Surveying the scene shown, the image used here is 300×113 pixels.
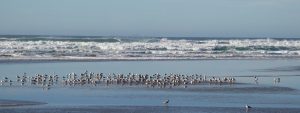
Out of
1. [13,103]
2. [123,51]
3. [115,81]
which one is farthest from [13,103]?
[123,51]

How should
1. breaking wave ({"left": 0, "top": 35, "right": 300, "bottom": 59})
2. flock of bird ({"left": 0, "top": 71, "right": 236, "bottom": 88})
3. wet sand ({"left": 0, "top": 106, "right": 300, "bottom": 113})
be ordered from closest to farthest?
1. wet sand ({"left": 0, "top": 106, "right": 300, "bottom": 113})
2. flock of bird ({"left": 0, "top": 71, "right": 236, "bottom": 88})
3. breaking wave ({"left": 0, "top": 35, "right": 300, "bottom": 59})

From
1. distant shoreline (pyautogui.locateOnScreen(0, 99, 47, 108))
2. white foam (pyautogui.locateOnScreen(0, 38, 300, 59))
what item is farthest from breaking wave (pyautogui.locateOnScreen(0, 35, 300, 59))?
distant shoreline (pyautogui.locateOnScreen(0, 99, 47, 108))

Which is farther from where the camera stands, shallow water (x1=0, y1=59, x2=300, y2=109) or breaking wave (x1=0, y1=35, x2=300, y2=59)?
breaking wave (x1=0, y1=35, x2=300, y2=59)

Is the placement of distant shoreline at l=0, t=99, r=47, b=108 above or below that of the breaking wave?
below

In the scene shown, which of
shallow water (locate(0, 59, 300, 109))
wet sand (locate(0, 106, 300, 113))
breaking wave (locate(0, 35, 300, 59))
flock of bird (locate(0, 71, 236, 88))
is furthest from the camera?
breaking wave (locate(0, 35, 300, 59))

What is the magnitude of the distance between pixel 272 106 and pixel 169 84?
10.1 metres

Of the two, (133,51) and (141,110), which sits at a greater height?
(133,51)

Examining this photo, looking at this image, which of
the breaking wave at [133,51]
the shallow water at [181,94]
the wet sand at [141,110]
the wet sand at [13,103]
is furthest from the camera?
the breaking wave at [133,51]

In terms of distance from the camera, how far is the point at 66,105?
2781cm

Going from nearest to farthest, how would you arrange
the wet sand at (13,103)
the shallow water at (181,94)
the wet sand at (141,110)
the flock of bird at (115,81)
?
the wet sand at (141,110)
the wet sand at (13,103)
the shallow water at (181,94)
the flock of bird at (115,81)

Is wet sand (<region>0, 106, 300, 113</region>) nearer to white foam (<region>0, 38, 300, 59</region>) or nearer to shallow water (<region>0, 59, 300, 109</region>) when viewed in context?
shallow water (<region>0, 59, 300, 109</region>)

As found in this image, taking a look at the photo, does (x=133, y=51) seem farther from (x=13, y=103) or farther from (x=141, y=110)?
(x=141, y=110)

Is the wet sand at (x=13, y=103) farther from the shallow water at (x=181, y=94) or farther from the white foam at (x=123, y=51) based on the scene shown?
the white foam at (x=123, y=51)

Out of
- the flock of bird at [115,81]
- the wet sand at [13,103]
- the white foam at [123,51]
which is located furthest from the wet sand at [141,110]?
the white foam at [123,51]
